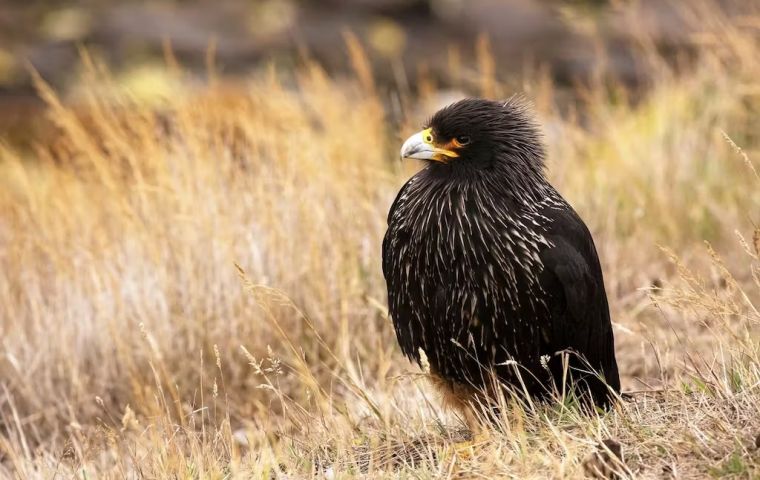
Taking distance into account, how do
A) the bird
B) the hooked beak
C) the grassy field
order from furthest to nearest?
the grassy field < the hooked beak < the bird

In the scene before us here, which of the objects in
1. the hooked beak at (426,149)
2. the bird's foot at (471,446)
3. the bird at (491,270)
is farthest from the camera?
the hooked beak at (426,149)

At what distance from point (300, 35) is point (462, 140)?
10426 mm

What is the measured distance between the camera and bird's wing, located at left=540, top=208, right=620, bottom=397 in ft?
12.1

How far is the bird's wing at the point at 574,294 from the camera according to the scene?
12.1 feet

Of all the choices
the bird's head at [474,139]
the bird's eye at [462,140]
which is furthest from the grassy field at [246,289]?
the bird's eye at [462,140]

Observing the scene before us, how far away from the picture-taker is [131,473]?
11.6 feet

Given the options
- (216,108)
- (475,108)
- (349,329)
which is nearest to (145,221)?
(216,108)

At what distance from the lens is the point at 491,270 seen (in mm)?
3652

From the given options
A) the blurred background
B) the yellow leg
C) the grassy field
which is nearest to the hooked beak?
the grassy field

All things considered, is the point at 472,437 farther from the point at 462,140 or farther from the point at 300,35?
the point at 300,35

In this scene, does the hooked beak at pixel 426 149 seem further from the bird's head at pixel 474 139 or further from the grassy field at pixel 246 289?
the grassy field at pixel 246 289

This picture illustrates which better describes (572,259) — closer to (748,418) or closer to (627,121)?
(748,418)

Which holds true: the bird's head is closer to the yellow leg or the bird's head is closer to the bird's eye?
the bird's eye

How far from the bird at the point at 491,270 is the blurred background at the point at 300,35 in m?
9.70
